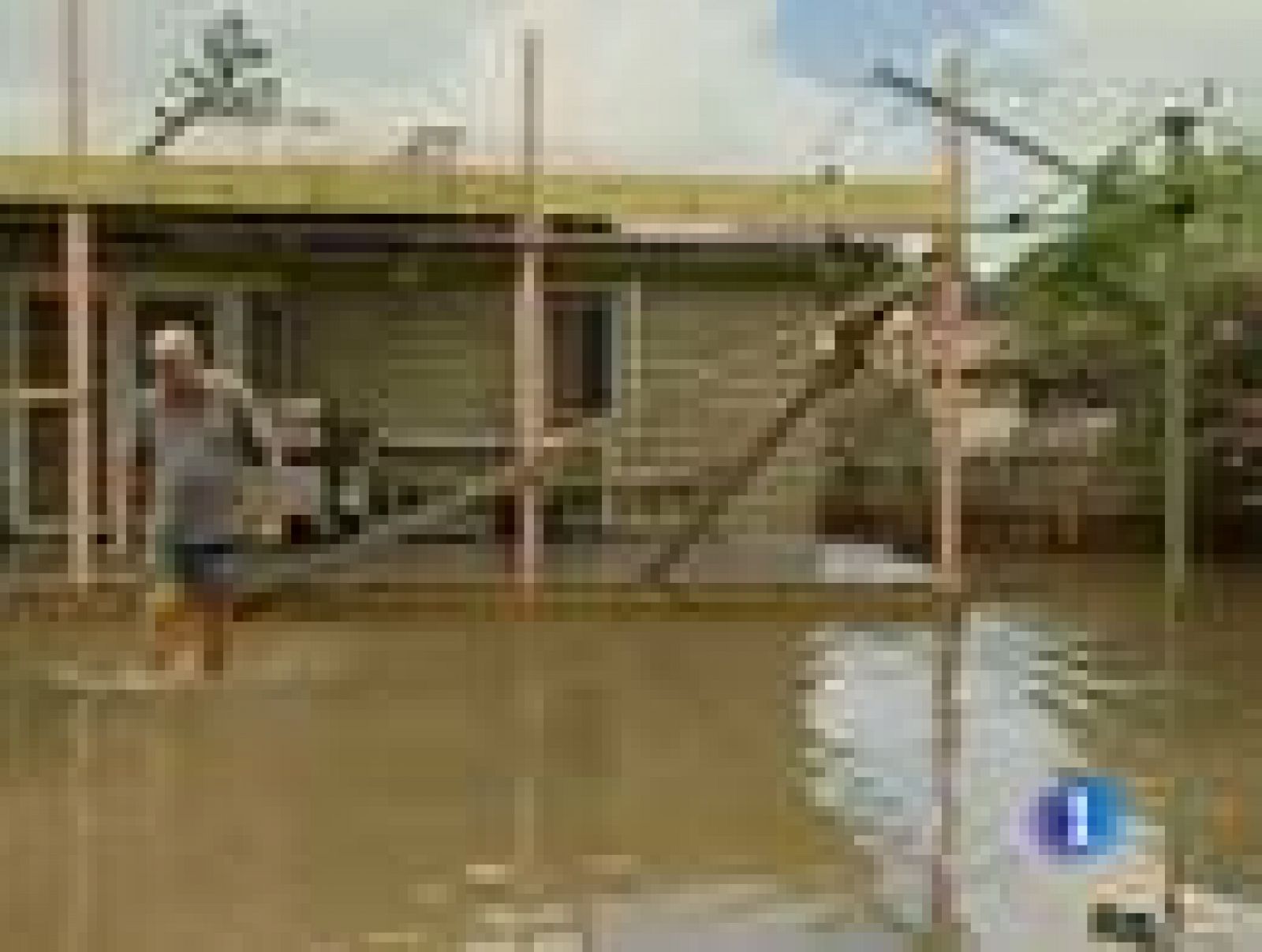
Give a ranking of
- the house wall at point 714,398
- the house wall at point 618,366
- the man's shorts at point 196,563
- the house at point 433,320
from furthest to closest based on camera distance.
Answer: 1. the house wall at point 618,366
2. the house wall at point 714,398
3. the house at point 433,320
4. the man's shorts at point 196,563

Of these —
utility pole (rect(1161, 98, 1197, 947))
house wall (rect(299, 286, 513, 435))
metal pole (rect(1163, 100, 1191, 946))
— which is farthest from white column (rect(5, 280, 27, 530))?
metal pole (rect(1163, 100, 1191, 946))

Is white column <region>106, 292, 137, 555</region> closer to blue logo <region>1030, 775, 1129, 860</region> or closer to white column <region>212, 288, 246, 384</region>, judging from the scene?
white column <region>212, 288, 246, 384</region>

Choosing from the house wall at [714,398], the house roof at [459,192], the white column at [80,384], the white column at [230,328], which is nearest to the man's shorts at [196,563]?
the white column at [80,384]

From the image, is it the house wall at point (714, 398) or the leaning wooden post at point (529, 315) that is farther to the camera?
the house wall at point (714, 398)

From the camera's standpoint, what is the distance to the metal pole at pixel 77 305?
1317cm

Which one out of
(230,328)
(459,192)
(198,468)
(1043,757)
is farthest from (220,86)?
(1043,757)

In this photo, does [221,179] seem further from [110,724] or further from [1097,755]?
[1097,755]

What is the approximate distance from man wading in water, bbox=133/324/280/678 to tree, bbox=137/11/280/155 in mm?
3578

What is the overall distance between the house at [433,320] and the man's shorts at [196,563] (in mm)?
3256

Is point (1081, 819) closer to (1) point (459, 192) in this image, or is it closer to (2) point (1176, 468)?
(2) point (1176, 468)

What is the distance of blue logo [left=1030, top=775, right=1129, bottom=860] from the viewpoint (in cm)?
610

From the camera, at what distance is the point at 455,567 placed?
1527 centimetres

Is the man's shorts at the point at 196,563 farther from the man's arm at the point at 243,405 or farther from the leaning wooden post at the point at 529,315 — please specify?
the leaning wooden post at the point at 529,315

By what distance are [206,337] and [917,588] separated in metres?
6.53
